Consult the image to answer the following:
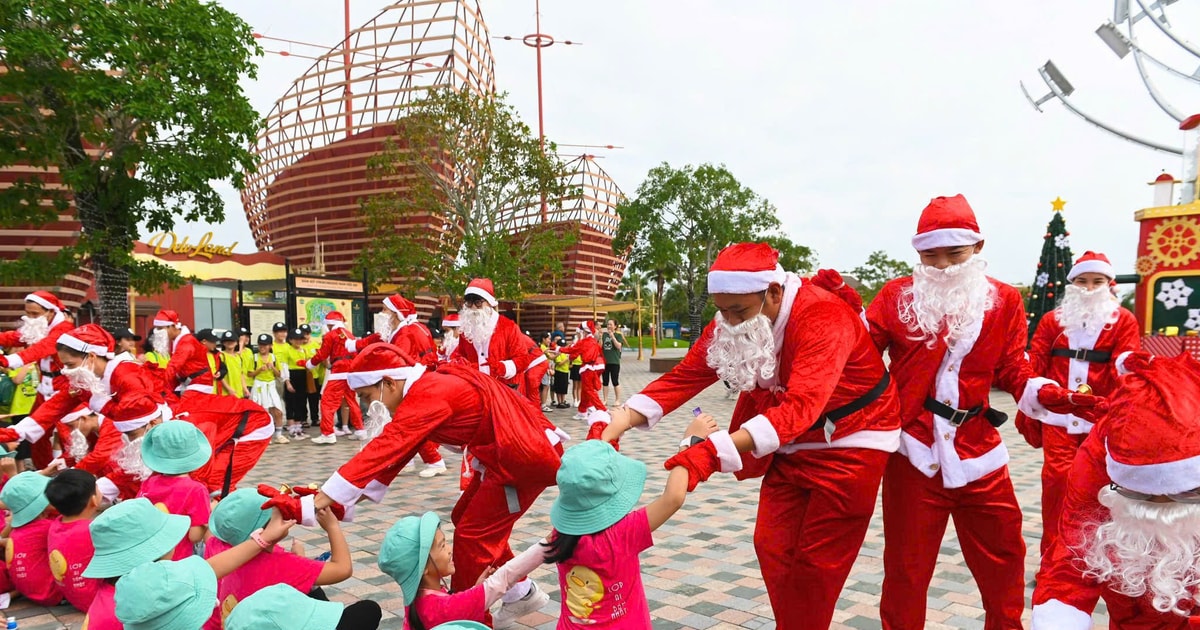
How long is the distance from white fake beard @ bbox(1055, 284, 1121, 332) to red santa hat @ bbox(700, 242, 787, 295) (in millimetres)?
2910

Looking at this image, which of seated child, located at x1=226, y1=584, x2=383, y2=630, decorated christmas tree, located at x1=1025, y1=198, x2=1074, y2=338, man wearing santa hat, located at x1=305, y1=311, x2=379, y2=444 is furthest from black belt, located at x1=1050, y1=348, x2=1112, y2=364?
decorated christmas tree, located at x1=1025, y1=198, x2=1074, y2=338

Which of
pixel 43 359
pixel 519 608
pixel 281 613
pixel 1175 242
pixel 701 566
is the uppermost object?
pixel 1175 242

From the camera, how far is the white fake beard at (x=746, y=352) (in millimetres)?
2748

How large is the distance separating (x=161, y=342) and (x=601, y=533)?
8.95 m

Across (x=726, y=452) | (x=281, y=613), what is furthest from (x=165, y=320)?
(x=726, y=452)

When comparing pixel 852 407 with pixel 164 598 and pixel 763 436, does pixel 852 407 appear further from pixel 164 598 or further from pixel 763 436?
pixel 164 598

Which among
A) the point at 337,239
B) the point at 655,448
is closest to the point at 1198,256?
the point at 655,448

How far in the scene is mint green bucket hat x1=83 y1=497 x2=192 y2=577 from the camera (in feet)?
9.21

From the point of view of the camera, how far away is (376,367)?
363 cm

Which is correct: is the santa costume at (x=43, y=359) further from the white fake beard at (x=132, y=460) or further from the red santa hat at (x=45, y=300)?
the white fake beard at (x=132, y=460)

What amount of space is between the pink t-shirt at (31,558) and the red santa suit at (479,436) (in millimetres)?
2393

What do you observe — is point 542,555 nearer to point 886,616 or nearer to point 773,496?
point 773,496

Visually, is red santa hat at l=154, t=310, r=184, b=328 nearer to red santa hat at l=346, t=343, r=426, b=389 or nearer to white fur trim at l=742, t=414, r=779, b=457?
red santa hat at l=346, t=343, r=426, b=389

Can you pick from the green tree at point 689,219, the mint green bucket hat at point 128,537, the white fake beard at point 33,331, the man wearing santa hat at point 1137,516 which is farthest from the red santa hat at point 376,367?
the green tree at point 689,219
